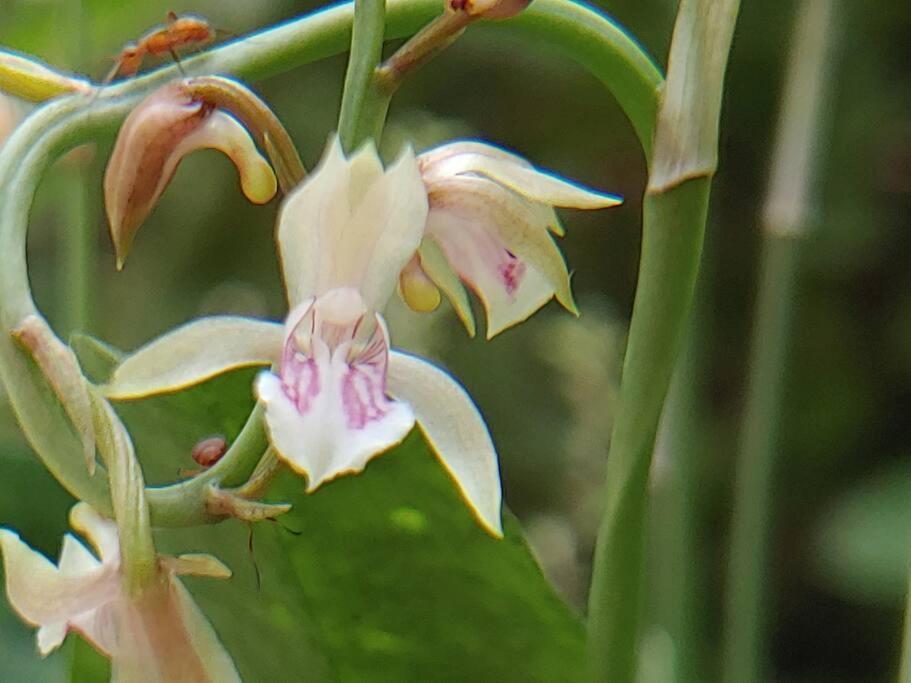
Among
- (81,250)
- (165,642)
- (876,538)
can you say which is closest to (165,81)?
(165,642)

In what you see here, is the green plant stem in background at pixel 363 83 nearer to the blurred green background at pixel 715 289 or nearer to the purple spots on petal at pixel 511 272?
the purple spots on petal at pixel 511 272

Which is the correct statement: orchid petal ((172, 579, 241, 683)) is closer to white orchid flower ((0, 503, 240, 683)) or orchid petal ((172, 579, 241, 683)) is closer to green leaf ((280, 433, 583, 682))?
white orchid flower ((0, 503, 240, 683))

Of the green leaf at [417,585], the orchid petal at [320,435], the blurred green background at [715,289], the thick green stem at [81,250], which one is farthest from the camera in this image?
the blurred green background at [715,289]

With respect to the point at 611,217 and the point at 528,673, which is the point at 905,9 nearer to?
the point at 611,217

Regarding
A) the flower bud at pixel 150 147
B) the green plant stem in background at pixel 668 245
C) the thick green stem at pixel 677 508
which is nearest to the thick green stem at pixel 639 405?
the green plant stem in background at pixel 668 245

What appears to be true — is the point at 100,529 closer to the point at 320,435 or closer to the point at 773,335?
the point at 320,435

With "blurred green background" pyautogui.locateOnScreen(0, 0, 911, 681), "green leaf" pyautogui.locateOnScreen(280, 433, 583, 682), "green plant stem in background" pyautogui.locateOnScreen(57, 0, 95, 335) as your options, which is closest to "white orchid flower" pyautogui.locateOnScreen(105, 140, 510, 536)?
"green leaf" pyautogui.locateOnScreen(280, 433, 583, 682)
